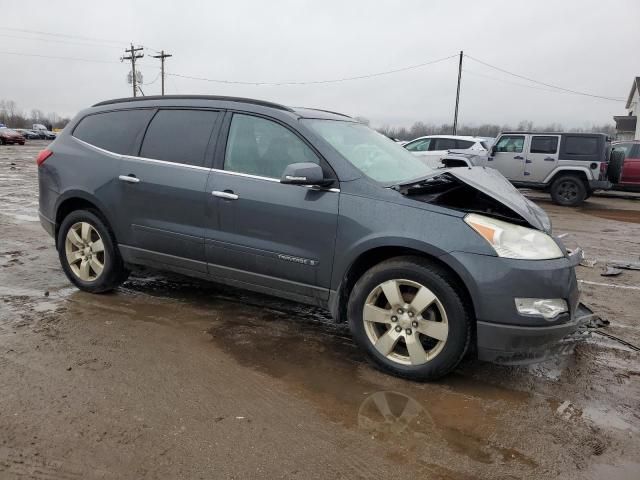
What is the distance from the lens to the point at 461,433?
2799 millimetres

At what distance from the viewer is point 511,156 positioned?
47.0ft

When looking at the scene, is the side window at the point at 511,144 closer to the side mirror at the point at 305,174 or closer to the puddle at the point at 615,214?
the puddle at the point at 615,214

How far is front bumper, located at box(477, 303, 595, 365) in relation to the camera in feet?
10.0

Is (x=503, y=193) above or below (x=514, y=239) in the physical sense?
above

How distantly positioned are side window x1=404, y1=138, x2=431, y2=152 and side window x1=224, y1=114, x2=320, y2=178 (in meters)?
11.7

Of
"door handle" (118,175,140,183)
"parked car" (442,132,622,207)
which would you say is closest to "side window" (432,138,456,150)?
"parked car" (442,132,622,207)

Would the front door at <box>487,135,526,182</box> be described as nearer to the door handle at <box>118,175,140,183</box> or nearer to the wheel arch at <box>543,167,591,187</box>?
the wheel arch at <box>543,167,591,187</box>

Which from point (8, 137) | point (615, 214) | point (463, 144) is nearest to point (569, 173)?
point (615, 214)

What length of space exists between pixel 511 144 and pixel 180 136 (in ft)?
39.9

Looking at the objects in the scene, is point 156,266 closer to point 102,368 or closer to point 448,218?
point 102,368

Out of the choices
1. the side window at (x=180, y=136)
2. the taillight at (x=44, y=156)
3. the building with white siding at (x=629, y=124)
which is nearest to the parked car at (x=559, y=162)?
the side window at (x=180, y=136)

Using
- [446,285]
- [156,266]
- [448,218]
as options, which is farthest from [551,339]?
[156,266]

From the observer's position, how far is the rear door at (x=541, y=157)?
45.3 feet

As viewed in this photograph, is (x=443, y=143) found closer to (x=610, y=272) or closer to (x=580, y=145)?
(x=580, y=145)
